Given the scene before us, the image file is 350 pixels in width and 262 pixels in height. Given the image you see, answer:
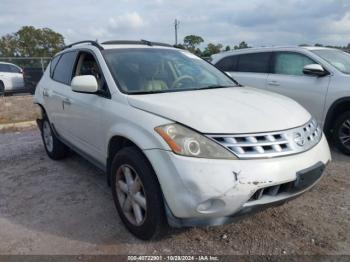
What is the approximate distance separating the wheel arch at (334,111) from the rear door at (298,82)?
0.43ft

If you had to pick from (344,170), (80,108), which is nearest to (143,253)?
(80,108)

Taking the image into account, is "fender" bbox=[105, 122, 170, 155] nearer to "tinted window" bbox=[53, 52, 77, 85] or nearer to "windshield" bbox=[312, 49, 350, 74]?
"tinted window" bbox=[53, 52, 77, 85]

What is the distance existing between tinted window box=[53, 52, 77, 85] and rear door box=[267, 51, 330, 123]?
3.41m

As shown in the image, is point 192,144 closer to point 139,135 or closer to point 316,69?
point 139,135

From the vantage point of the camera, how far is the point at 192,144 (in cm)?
247

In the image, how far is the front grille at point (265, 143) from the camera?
2.46m

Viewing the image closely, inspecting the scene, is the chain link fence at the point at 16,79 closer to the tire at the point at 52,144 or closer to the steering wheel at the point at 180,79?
the tire at the point at 52,144

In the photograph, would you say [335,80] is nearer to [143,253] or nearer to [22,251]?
[143,253]

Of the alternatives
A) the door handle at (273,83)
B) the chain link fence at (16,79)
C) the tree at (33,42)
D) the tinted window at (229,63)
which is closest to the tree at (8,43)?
the tree at (33,42)

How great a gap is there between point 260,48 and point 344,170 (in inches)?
116

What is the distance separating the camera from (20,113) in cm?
896

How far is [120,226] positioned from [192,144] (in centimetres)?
126

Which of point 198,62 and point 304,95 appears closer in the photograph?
point 198,62

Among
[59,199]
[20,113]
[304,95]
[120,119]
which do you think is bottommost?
[20,113]
